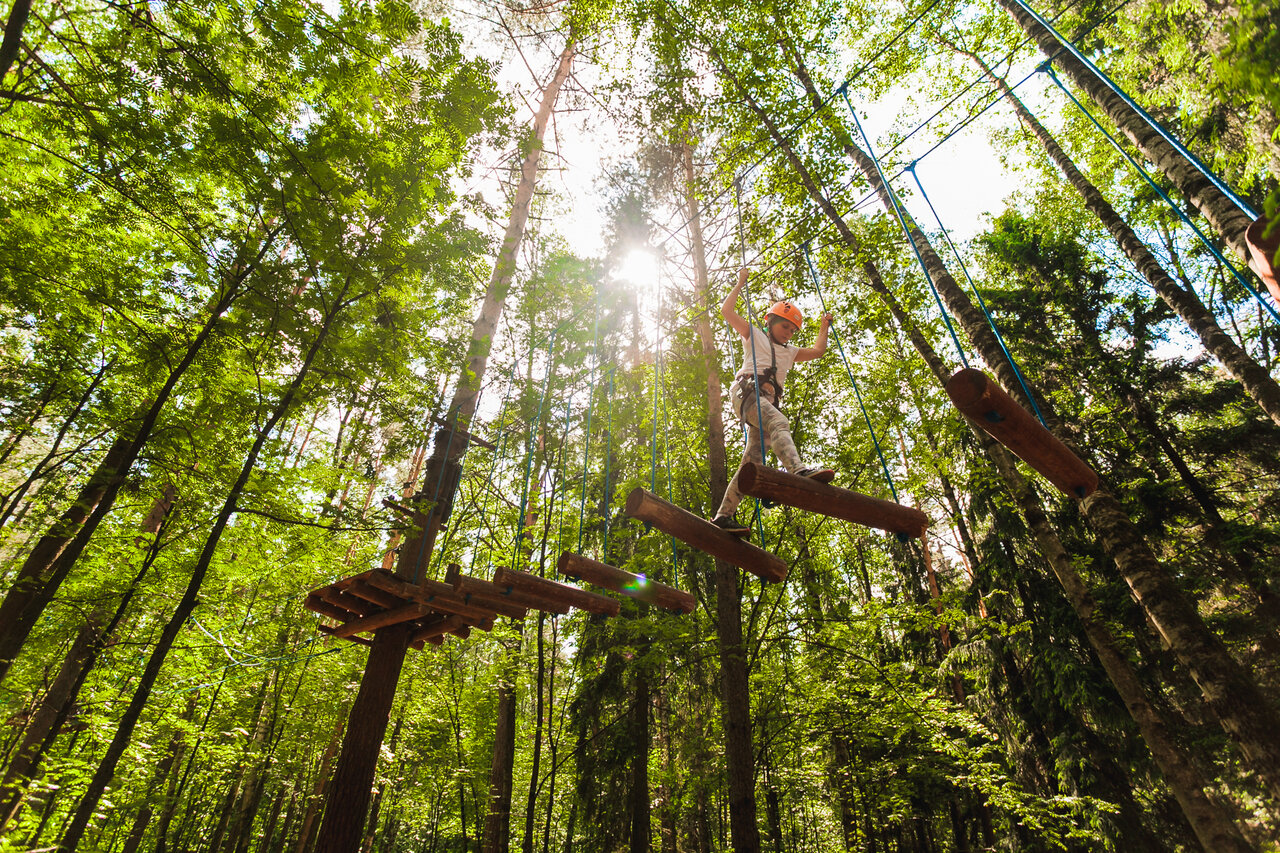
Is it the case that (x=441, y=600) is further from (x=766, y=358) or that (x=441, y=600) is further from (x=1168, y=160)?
(x=1168, y=160)

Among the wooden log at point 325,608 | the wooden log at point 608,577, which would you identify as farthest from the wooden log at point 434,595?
the wooden log at point 608,577

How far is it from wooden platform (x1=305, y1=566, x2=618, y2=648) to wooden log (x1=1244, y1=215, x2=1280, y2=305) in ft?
14.6

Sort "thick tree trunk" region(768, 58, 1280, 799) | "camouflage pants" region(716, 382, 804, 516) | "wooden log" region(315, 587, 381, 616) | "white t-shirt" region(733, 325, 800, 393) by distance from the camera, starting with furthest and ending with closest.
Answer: "wooden log" region(315, 587, 381, 616) → "white t-shirt" region(733, 325, 800, 393) → "camouflage pants" region(716, 382, 804, 516) → "thick tree trunk" region(768, 58, 1280, 799)

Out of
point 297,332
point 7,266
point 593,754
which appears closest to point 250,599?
point 593,754

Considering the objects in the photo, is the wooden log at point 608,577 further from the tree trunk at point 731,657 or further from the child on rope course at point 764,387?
the tree trunk at point 731,657

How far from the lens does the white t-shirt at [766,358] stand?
4.54 metres

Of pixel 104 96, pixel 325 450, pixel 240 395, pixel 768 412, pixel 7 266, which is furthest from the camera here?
pixel 325 450

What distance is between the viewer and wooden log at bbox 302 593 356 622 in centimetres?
527

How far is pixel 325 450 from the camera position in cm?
1279

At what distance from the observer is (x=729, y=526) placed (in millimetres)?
4160

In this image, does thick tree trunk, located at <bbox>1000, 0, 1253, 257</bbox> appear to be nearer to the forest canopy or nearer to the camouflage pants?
the forest canopy

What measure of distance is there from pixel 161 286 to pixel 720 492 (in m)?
6.26

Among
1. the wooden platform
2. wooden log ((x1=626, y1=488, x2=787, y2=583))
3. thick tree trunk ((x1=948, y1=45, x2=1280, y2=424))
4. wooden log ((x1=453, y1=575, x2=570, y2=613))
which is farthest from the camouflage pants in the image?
thick tree trunk ((x1=948, y1=45, x2=1280, y2=424))

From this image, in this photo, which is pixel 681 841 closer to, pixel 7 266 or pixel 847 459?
pixel 847 459
